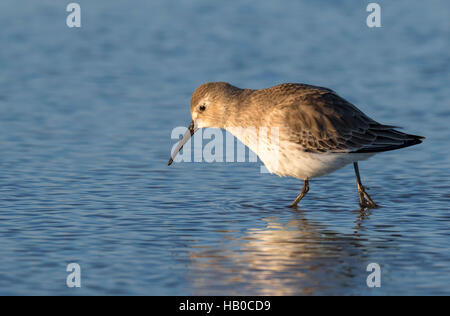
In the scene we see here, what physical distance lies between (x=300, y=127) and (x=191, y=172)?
3.02 metres

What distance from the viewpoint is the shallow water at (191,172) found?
31.1 ft

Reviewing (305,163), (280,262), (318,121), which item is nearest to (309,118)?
(318,121)

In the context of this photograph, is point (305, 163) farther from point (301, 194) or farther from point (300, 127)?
point (301, 194)

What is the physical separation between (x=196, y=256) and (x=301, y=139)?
2920 mm

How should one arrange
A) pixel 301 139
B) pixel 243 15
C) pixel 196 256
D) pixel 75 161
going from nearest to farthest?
pixel 196 256, pixel 301 139, pixel 75 161, pixel 243 15

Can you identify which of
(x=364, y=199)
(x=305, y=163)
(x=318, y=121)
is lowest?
(x=364, y=199)

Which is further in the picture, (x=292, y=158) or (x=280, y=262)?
(x=292, y=158)

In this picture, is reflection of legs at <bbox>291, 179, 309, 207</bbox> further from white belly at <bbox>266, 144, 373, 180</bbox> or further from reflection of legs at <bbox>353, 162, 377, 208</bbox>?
reflection of legs at <bbox>353, 162, 377, 208</bbox>

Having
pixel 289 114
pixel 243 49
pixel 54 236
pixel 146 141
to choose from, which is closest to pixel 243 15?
pixel 243 49

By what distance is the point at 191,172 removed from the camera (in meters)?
14.6

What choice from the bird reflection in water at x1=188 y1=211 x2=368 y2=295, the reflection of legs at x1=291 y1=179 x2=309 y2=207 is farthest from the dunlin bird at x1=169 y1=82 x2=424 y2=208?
the bird reflection in water at x1=188 y1=211 x2=368 y2=295

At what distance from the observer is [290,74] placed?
70.5 ft

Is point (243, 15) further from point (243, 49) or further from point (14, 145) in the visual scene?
point (14, 145)

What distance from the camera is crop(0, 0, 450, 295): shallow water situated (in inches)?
374
